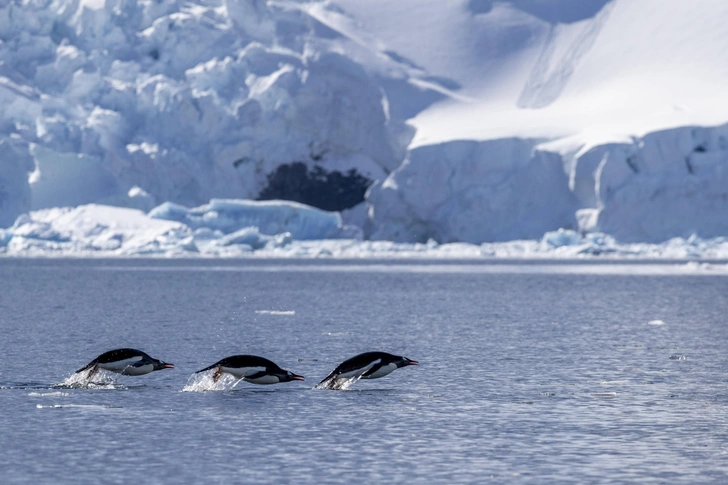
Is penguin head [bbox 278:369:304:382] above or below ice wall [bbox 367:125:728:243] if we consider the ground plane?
below

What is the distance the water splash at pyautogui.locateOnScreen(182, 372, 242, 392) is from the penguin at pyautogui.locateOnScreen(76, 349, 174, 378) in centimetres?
58

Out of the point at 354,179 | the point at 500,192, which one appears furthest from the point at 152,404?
the point at 354,179

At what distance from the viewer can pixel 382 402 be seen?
13672 mm

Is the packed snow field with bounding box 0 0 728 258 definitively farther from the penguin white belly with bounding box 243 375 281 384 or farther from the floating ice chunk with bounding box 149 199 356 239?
the penguin white belly with bounding box 243 375 281 384

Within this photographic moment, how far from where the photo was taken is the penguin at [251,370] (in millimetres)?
14281

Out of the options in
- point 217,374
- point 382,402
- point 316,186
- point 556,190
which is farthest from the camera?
point 316,186

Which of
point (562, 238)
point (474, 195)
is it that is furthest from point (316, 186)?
point (562, 238)

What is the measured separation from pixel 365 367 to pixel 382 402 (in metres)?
1.09

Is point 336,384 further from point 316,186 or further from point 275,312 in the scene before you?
point 316,186

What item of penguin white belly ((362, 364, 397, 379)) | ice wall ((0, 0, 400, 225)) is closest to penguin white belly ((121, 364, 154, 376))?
penguin white belly ((362, 364, 397, 379))

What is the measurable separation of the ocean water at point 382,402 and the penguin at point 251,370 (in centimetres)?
20

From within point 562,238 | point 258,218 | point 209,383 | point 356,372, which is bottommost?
point 209,383

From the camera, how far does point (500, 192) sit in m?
62.4

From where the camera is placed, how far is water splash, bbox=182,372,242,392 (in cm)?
1467
